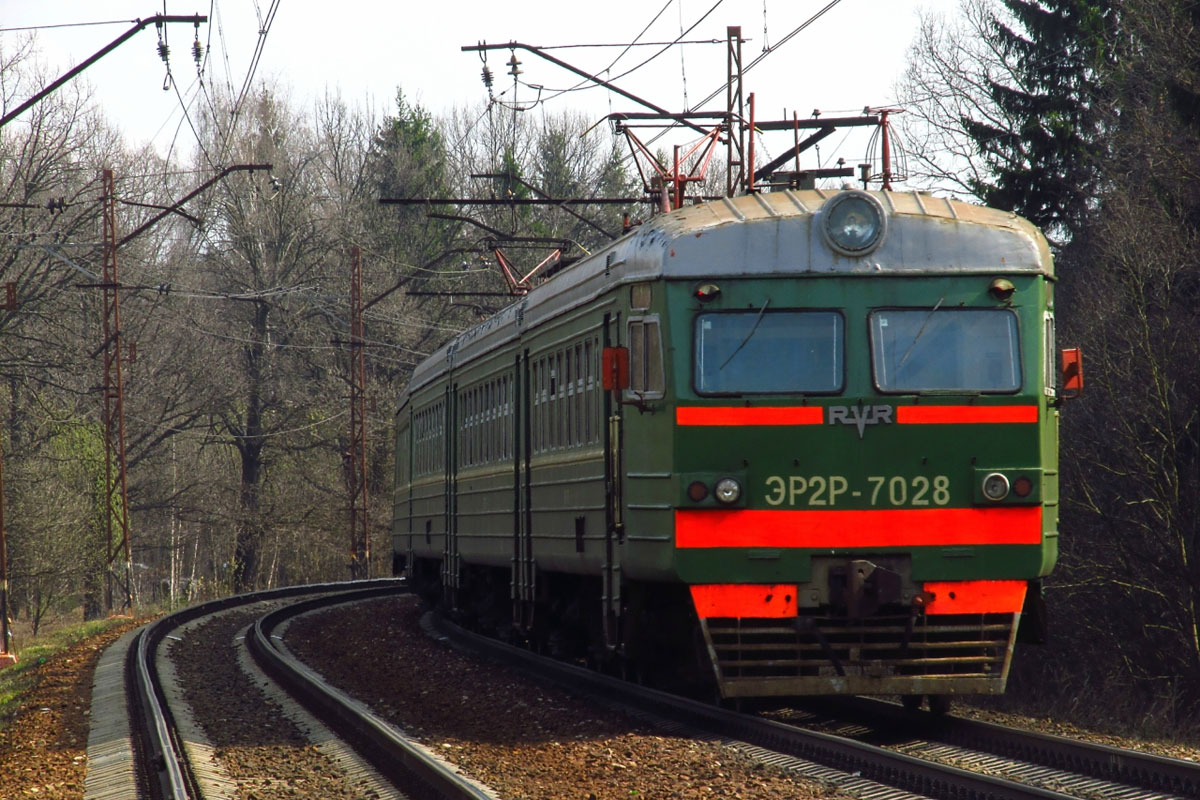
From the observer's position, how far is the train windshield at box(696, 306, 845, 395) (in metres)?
8.93

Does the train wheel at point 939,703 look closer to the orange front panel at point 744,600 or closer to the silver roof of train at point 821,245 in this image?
the orange front panel at point 744,600

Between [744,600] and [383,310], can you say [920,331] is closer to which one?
[744,600]

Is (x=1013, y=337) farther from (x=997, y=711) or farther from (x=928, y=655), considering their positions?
(x=997, y=711)

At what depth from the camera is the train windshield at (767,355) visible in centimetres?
893

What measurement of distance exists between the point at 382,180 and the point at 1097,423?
37133 millimetres

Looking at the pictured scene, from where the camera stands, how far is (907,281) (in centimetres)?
902

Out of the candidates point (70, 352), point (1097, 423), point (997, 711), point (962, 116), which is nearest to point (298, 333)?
point (70, 352)

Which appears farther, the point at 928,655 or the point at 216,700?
the point at 216,700

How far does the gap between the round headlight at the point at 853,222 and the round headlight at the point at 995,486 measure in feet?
4.70

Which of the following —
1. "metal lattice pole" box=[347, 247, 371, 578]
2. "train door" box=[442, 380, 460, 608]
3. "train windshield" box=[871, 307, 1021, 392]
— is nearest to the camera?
"train windshield" box=[871, 307, 1021, 392]

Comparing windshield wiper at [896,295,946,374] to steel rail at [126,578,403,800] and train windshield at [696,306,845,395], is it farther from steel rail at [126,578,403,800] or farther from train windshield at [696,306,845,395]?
steel rail at [126,578,403,800]

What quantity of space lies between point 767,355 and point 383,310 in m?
35.5

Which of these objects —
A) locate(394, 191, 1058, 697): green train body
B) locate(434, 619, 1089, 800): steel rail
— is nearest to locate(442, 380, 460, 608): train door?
locate(434, 619, 1089, 800): steel rail

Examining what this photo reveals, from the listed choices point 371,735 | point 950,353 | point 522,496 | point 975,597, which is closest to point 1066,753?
point 975,597
